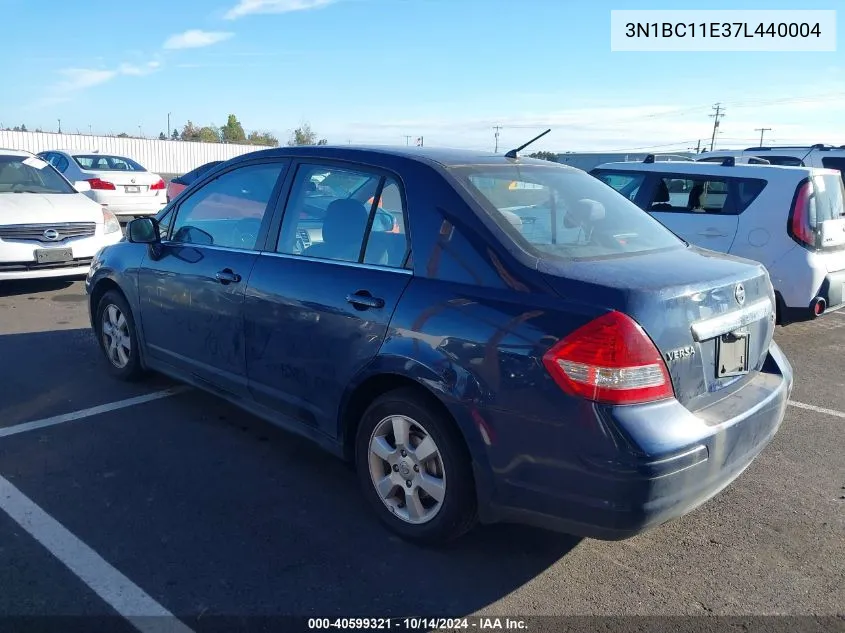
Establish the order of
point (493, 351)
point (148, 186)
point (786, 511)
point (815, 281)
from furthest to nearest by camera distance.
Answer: point (148, 186) → point (815, 281) → point (786, 511) → point (493, 351)

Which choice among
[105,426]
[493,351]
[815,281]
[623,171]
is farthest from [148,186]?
[493,351]

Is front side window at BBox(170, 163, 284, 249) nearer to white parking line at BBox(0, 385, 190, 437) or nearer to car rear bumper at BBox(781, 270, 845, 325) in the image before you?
white parking line at BBox(0, 385, 190, 437)

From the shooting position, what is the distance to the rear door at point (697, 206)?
7.07 meters

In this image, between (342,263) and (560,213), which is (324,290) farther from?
(560,213)

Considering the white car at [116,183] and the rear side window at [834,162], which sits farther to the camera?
the white car at [116,183]

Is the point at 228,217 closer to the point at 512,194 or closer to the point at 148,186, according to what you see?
the point at 512,194

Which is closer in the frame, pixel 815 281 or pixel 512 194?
pixel 512 194

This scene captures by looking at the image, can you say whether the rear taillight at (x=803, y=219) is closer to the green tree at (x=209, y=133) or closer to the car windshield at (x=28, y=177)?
Result: the car windshield at (x=28, y=177)

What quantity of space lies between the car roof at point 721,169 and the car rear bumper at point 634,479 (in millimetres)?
4734

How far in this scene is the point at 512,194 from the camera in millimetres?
3285

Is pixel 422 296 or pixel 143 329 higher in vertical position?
pixel 422 296

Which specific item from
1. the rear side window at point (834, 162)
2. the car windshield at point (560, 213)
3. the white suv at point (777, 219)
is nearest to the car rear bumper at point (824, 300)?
the white suv at point (777, 219)

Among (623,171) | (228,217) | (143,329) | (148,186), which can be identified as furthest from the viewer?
(148,186)

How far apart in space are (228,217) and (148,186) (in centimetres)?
1087
